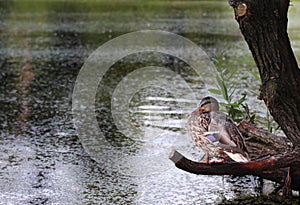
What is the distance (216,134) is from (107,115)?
2.85m

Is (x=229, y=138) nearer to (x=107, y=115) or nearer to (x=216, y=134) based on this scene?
(x=216, y=134)

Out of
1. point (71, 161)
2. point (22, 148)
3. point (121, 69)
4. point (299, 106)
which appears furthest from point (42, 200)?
point (121, 69)

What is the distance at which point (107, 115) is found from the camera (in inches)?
264

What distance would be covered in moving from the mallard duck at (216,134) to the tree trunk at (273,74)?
15cm

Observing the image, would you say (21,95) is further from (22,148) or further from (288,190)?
(288,190)

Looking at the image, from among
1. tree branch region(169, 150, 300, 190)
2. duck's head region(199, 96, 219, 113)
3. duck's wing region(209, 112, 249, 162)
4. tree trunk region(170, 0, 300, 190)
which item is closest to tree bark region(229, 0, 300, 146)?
tree trunk region(170, 0, 300, 190)

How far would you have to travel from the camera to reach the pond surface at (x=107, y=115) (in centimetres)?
443

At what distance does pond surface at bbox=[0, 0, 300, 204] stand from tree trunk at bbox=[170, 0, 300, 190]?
1.54ft

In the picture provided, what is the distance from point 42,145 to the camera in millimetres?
5516

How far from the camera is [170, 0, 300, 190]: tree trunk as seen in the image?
3.79 meters

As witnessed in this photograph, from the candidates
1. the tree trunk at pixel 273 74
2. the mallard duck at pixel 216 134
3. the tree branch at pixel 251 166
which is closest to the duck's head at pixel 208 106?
the mallard duck at pixel 216 134

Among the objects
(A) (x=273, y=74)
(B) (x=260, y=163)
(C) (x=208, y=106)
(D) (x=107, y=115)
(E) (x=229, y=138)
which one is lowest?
(D) (x=107, y=115)

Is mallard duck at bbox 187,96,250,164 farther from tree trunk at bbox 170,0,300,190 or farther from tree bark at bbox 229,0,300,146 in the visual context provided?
tree bark at bbox 229,0,300,146

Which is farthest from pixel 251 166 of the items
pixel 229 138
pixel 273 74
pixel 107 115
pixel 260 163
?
pixel 107 115
